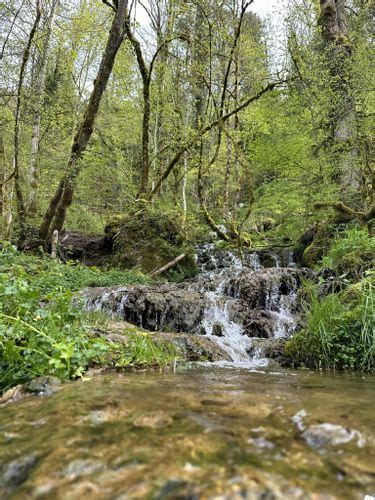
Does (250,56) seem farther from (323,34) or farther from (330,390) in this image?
(330,390)

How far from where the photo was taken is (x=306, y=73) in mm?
10008

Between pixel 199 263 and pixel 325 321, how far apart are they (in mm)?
8064

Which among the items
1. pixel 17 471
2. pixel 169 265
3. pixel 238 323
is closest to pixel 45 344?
pixel 17 471

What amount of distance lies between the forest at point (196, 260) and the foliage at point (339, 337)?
0.02 metres

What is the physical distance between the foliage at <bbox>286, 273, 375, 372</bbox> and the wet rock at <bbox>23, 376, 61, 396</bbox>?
3088mm

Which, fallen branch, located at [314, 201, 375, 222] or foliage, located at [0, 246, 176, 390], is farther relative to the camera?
fallen branch, located at [314, 201, 375, 222]

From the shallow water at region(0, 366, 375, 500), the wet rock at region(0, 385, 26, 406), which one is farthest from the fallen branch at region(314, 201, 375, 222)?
the wet rock at region(0, 385, 26, 406)

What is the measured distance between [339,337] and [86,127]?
8.16 m

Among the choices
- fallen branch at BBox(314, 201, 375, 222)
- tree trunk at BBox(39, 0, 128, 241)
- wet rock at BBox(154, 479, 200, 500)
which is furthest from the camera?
tree trunk at BBox(39, 0, 128, 241)

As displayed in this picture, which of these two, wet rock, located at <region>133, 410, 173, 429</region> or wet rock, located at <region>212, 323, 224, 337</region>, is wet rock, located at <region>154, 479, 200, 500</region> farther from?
wet rock, located at <region>212, 323, 224, 337</region>

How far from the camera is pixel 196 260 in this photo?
12.6 m

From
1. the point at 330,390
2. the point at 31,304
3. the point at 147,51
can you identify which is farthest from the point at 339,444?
the point at 147,51

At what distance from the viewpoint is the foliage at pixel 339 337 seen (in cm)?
423

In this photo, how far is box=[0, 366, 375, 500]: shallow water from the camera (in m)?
1.05
